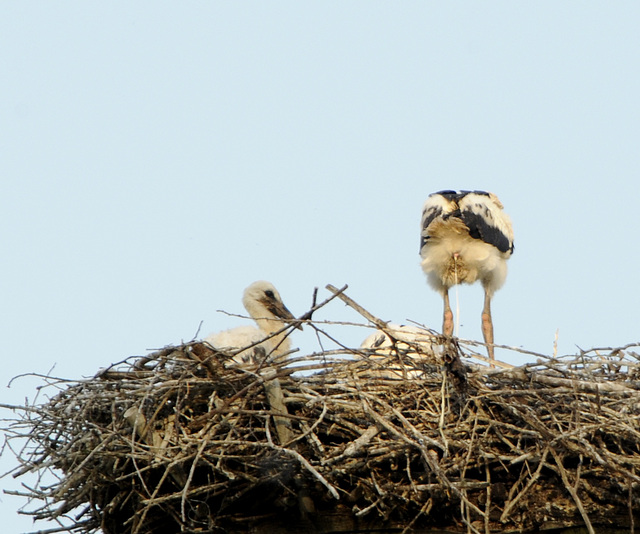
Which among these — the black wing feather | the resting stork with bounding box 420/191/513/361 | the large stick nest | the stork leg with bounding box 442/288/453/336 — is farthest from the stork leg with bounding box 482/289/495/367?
the large stick nest

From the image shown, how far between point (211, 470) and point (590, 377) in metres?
1.87

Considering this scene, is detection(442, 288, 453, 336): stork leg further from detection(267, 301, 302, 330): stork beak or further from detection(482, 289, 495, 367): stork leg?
detection(267, 301, 302, 330): stork beak

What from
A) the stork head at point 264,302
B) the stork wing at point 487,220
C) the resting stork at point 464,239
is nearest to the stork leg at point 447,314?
the resting stork at point 464,239

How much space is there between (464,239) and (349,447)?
3.49 meters

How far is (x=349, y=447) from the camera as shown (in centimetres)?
500

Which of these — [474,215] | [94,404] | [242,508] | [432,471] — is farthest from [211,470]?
[474,215]

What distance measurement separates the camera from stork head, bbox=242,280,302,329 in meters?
8.46

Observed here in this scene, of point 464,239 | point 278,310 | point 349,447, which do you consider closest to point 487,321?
point 464,239

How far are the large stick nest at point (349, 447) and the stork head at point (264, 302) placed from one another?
3055mm

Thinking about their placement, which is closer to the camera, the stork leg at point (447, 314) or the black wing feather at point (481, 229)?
the black wing feather at point (481, 229)

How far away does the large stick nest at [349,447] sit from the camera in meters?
5.02

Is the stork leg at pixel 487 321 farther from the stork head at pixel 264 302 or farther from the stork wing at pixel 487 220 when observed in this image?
the stork head at pixel 264 302

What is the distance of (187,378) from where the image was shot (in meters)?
5.17

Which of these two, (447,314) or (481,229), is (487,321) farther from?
(481,229)
